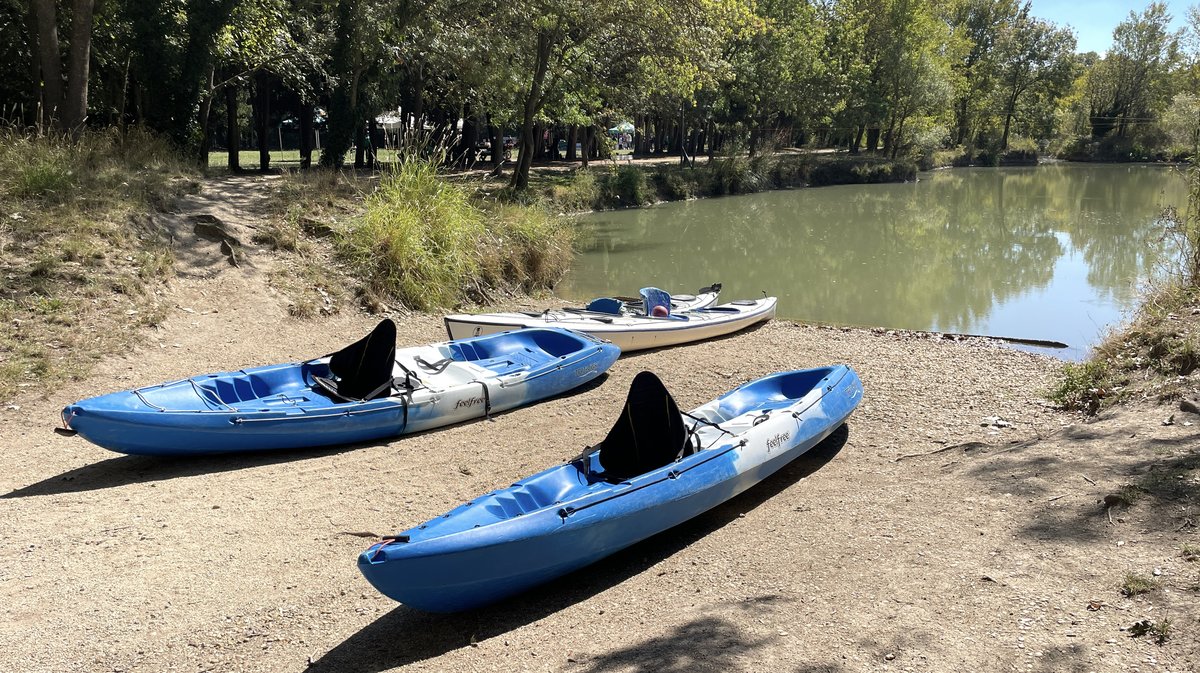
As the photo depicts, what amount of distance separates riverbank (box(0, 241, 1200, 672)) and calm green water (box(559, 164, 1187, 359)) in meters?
6.34

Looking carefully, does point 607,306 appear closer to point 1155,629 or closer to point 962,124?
point 1155,629

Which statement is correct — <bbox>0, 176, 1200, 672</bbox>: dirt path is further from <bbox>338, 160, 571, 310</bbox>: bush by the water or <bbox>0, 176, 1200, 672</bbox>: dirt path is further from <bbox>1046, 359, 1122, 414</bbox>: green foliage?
<bbox>338, 160, 571, 310</bbox>: bush by the water

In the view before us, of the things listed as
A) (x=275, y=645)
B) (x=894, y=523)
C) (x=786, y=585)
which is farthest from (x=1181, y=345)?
(x=275, y=645)

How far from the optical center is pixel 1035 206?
30.5 m

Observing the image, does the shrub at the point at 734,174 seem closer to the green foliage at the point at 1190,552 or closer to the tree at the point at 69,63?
the tree at the point at 69,63

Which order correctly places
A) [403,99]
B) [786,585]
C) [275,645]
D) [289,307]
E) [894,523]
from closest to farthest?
[275,645] < [786,585] < [894,523] < [289,307] < [403,99]

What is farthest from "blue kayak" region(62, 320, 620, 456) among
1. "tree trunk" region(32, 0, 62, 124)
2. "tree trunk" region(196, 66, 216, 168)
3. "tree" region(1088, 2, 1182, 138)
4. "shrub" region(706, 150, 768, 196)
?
"tree" region(1088, 2, 1182, 138)

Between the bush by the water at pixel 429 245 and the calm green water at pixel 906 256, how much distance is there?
5.56 ft

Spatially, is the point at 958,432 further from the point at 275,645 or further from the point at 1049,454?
the point at 275,645

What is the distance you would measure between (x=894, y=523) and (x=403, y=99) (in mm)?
26435

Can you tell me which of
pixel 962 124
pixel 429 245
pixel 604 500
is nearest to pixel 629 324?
pixel 429 245

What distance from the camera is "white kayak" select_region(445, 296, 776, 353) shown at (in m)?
9.38

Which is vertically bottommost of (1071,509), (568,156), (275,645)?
(275,645)

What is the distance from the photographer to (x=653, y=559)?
16.4 ft
